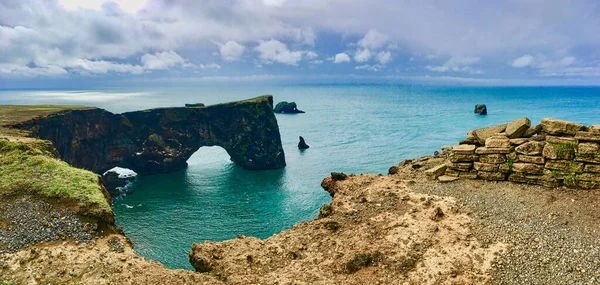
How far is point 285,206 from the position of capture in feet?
190

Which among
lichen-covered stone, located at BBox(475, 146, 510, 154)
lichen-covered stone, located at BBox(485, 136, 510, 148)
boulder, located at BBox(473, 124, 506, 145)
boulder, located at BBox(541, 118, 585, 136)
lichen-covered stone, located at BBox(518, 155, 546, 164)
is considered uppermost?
boulder, located at BBox(541, 118, 585, 136)

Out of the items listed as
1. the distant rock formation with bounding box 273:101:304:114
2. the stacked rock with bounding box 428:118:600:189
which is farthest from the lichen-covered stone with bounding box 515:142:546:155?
the distant rock formation with bounding box 273:101:304:114

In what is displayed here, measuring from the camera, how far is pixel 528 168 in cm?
2403

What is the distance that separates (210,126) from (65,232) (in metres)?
68.8

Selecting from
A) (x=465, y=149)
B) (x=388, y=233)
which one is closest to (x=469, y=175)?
(x=465, y=149)

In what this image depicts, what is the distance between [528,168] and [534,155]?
108cm

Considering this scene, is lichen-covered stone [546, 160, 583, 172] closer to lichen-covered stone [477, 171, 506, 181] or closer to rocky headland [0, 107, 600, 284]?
rocky headland [0, 107, 600, 284]

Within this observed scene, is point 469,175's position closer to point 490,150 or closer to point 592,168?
point 490,150

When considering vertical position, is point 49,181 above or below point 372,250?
above

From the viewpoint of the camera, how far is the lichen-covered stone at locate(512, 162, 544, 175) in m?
23.8

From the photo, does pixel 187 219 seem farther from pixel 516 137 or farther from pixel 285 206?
pixel 516 137

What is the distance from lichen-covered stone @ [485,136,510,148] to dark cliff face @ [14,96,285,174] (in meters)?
62.4

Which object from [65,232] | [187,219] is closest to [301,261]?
[65,232]

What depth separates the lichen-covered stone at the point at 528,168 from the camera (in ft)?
78.1
